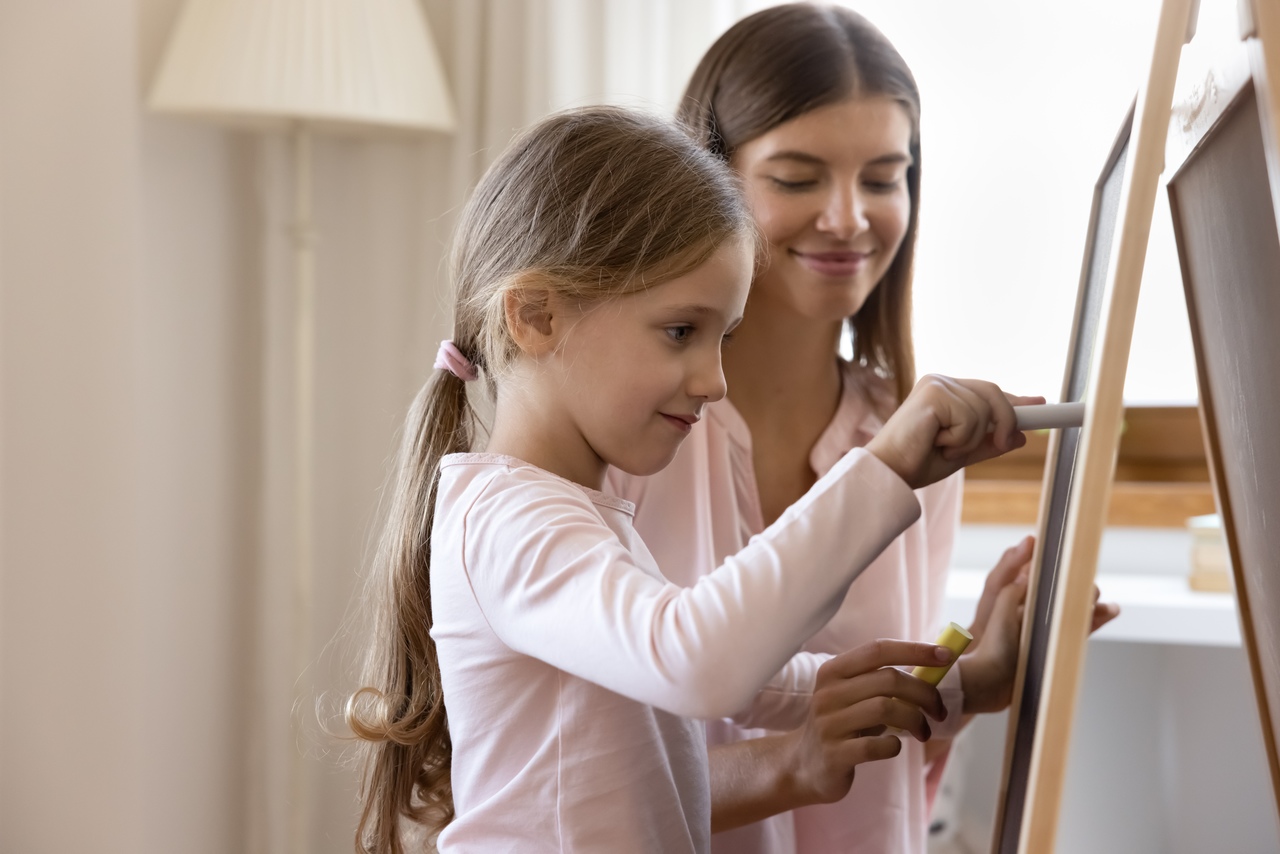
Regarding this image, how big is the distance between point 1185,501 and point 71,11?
2.00 meters

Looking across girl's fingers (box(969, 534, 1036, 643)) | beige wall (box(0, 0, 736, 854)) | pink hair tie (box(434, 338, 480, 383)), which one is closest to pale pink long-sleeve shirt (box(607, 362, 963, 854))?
girl's fingers (box(969, 534, 1036, 643))

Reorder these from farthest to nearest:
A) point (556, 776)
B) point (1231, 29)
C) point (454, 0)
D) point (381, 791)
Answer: point (454, 0) < point (381, 791) < point (556, 776) < point (1231, 29)

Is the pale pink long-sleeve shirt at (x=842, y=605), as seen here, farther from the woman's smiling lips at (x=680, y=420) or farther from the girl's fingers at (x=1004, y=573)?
the woman's smiling lips at (x=680, y=420)

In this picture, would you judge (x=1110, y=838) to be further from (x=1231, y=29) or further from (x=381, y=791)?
(x=1231, y=29)

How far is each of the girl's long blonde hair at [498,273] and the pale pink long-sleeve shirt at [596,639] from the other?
120mm

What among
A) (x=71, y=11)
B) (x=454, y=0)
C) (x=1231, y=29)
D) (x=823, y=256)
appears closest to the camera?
(x=1231, y=29)

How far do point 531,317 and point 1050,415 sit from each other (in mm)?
353

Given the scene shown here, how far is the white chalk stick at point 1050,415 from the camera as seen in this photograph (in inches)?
28.0

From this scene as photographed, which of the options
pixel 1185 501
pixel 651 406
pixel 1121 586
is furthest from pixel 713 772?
pixel 1185 501

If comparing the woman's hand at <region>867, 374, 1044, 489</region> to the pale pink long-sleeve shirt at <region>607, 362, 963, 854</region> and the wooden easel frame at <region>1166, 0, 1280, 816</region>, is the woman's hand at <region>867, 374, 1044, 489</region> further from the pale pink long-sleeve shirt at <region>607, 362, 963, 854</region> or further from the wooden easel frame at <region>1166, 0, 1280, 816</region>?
the pale pink long-sleeve shirt at <region>607, 362, 963, 854</region>

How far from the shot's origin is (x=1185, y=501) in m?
2.10

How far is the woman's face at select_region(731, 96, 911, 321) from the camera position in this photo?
115 cm

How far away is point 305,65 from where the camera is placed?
1.72 m

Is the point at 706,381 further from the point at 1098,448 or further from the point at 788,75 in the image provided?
the point at 788,75
